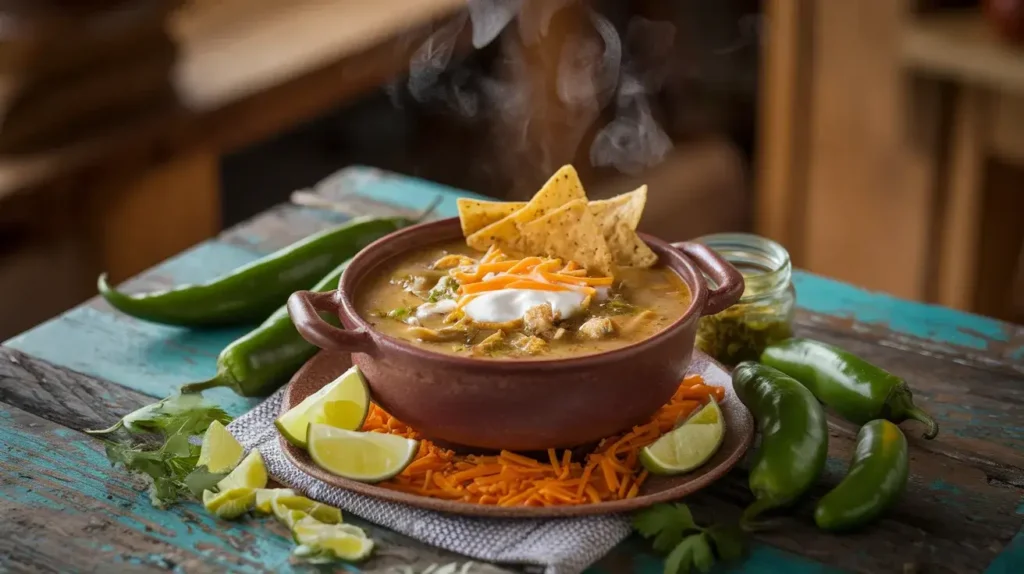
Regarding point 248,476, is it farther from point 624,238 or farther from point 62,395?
point 624,238

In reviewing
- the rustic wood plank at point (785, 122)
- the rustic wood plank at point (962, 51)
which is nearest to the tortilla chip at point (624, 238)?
the rustic wood plank at point (962, 51)

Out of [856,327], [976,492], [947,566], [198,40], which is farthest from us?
[198,40]

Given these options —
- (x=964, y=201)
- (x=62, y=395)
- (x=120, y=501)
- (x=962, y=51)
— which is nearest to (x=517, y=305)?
(x=120, y=501)

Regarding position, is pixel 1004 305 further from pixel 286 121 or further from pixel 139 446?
pixel 139 446

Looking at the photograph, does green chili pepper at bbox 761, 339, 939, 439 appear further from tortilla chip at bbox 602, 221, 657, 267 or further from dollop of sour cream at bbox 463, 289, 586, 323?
dollop of sour cream at bbox 463, 289, 586, 323

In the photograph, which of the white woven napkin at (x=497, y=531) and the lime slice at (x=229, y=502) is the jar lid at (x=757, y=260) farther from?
the lime slice at (x=229, y=502)

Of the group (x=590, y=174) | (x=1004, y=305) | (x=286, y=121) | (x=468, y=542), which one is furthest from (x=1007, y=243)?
(x=468, y=542)

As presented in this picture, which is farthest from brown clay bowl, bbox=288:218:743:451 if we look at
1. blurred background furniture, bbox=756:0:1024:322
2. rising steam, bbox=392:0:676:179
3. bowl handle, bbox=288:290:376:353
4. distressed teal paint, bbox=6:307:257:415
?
rising steam, bbox=392:0:676:179
